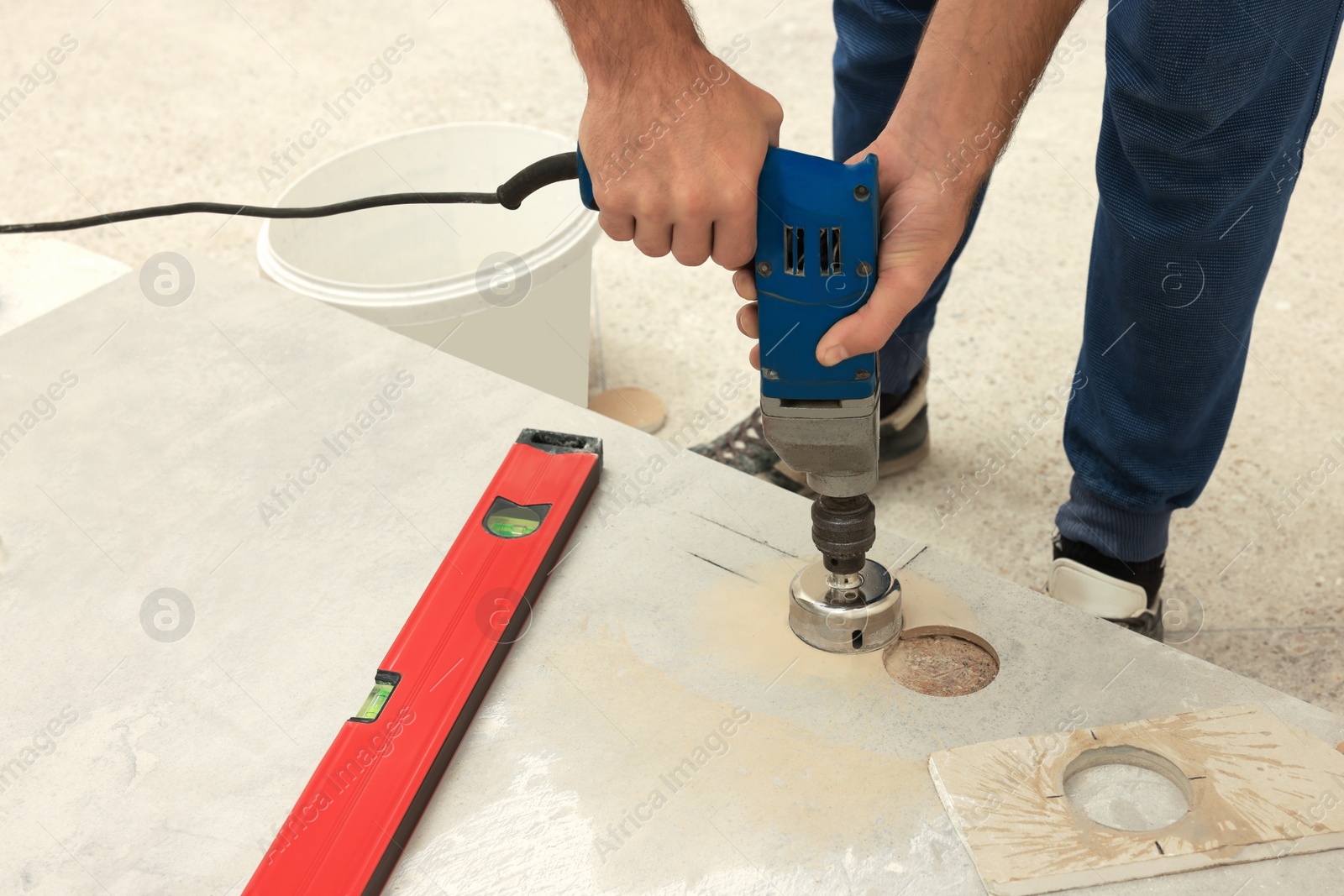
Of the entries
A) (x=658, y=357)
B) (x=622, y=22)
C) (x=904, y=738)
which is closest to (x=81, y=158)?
(x=658, y=357)

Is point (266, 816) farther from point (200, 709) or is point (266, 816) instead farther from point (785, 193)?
point (785, 193)

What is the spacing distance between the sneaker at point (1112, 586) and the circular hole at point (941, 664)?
0.42m

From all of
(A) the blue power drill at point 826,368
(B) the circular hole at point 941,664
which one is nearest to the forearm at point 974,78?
(A) the blue power drill at point 826,368

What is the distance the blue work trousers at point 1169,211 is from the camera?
926mm

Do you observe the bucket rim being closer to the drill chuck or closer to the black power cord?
the black power cord

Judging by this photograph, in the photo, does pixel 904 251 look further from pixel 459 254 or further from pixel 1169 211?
pixel 459 254

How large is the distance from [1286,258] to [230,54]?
278cm

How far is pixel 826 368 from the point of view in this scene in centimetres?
81

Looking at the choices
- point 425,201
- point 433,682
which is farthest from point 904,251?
point 425,201

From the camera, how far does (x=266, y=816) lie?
2.69 ft

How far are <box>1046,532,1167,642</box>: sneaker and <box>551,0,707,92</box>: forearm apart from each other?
81 centimetres

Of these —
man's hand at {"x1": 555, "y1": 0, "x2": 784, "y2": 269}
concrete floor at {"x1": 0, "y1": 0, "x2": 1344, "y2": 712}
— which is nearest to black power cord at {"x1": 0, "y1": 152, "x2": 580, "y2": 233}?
man's hand at {"x1": 555, "y1": 0, "x2": 784, "y2": 269}

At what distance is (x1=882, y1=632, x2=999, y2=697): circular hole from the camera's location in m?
0.88

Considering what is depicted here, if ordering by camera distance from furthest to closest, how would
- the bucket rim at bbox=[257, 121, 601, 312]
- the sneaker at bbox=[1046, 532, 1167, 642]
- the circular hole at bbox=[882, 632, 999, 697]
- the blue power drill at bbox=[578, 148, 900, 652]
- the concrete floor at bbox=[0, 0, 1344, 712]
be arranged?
1. the concrete floor at bbox=[0, 0, 1344, 712]
2. the bucket rim at bbox=[257, 121, 601, 312]
3. the sneaker at bbox=[1046, 532, 1167, 642]
4. the circular hole at bbox=[882, 632, 999, 697]
5. the blue power drill at bbox=[578, 148, 900, 652]
